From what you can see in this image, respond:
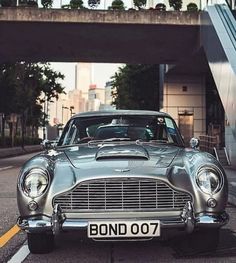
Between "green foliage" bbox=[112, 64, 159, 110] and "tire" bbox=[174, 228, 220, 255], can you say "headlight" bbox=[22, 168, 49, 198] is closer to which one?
"tire" bbox=[174, 228, 220, 255]

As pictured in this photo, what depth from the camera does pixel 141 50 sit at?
2966 centimetres

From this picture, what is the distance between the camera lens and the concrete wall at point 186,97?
3891 centimetres

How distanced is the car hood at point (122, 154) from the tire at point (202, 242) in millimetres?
803

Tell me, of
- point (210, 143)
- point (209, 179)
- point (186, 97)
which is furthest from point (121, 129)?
point (186, 97)

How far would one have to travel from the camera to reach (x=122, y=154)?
5.46m

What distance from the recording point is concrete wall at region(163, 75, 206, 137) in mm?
38906

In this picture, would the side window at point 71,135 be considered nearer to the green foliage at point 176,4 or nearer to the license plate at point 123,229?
the license plate at point 123,229

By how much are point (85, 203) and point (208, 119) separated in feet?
115

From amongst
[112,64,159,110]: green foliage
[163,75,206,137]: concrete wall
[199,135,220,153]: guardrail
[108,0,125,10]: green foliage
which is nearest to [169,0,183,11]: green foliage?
[108,0,125,10]: green foliage

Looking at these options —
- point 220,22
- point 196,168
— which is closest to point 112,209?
point 196,168

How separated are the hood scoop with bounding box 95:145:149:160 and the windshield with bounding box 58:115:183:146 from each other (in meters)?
0.67

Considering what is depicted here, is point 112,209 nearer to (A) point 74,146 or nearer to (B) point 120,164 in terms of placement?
(B) point 120,164

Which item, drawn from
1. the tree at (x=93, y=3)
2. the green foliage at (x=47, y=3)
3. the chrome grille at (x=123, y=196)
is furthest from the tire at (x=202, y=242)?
the tree at (x=93, y=3)

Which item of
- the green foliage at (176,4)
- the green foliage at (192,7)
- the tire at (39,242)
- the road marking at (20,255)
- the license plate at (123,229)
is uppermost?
the green foliage at (176,4)
